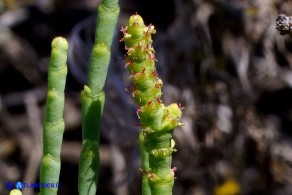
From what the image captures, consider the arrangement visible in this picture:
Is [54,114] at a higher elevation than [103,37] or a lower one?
lower

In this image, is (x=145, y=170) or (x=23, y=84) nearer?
(x=145, y=170)

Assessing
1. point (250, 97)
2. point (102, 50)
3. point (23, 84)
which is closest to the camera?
point (102, 50)

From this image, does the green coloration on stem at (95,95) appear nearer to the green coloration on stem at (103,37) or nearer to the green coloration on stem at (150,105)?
the green coloration on stem at (103,37)

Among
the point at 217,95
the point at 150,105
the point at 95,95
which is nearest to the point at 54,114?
the point at 95,95

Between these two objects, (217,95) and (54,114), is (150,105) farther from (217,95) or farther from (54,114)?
(217,95)

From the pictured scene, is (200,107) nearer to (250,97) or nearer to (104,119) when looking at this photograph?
(250,97)

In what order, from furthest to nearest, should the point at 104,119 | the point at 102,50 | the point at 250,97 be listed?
1. the point at 104,119
2. the point at 250,97
3. the point at 102,50

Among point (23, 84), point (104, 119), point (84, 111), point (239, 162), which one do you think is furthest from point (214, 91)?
point (84, 111)
